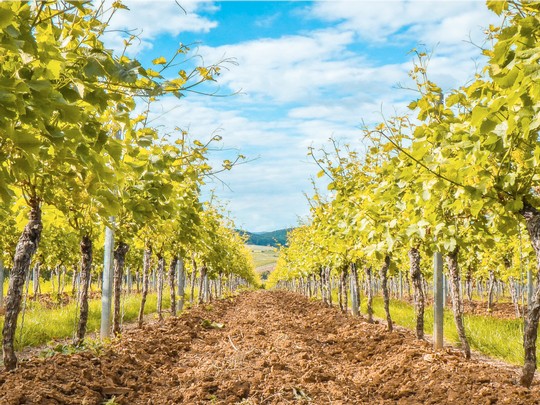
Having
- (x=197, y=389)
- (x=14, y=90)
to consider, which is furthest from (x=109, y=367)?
(x=14, y=90)

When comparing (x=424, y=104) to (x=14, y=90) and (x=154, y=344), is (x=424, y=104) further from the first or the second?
(x=154, y=344)

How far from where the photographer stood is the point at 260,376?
5895 mm

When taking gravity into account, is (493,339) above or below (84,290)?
below

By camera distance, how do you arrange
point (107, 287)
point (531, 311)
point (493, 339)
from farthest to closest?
point (493, 339), point (107, 287), point (531, 311)

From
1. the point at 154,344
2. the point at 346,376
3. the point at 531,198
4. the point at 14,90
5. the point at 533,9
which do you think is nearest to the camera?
the point at 14,90

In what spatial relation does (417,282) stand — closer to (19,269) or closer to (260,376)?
(260,376)

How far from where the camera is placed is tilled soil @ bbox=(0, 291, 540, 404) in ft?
17.0

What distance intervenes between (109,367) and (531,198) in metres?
5.70

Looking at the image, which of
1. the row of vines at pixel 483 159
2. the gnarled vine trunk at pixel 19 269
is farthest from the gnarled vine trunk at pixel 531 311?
the gnarled vine trunk at pixel 19 269

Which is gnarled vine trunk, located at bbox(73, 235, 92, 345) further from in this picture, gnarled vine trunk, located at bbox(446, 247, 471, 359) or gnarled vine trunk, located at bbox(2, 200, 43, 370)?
gnarled vine trunk, located at bbox(446, 247, 471, 359)

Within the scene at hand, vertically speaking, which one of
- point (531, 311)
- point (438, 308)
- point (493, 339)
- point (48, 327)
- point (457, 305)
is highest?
point (531, 311)

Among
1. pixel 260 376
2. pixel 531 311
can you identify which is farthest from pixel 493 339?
pixel 260 376

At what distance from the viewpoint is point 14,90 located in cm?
211

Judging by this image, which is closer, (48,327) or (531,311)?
(531,311)
